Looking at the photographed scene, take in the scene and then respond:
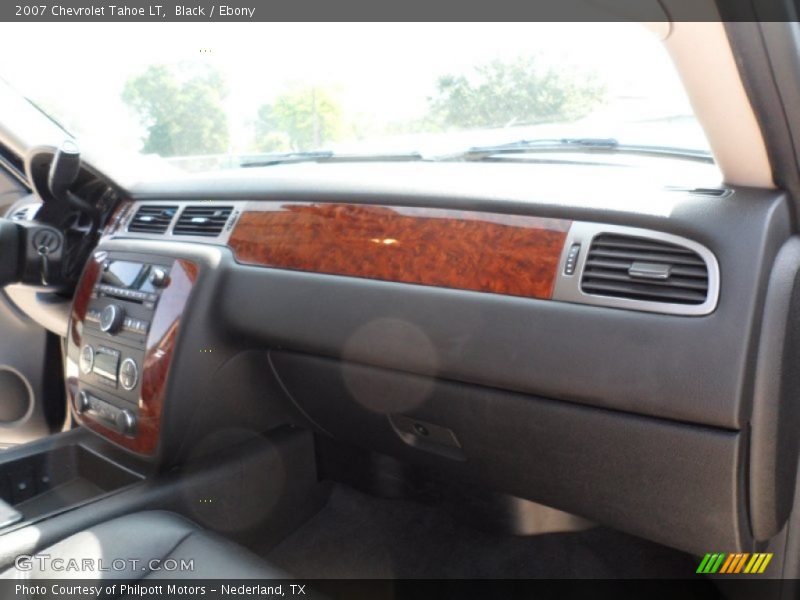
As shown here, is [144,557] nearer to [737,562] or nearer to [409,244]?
[409,244]

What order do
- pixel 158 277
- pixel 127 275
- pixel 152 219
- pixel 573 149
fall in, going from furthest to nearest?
1. pixel 152 219
2. pixel 127 275
3. pixel 158 277
4. pixel 573 149

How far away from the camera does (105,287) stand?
2.26m

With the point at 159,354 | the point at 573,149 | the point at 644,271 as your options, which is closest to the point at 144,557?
the point at 159,354

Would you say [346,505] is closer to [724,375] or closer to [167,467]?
[167,467]

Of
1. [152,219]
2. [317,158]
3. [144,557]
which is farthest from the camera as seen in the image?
[317,158]

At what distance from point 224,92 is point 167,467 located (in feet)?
4.18

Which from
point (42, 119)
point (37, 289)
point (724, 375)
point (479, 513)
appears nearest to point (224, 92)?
point (42, 119)

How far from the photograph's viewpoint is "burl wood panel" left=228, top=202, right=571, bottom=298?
4.81 feet

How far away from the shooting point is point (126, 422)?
2.09 metres

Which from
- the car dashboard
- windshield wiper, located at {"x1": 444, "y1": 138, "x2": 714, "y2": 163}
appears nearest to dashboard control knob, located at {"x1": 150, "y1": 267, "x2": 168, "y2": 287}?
the car dashboard

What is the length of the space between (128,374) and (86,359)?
280mm

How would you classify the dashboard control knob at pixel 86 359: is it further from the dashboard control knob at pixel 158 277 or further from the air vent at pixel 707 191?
the air vent at pixel 707 191

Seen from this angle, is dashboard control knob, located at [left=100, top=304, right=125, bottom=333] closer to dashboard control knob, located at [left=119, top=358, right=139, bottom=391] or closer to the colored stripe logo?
dashboard control knob, located at [left=119, top=358, right=139, bottom=391]

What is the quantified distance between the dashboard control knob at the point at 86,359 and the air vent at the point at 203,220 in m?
0.47
